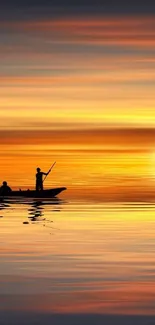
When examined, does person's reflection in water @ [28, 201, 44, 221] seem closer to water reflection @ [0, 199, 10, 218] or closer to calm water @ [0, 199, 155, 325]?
calm water @ [0, 199, 155, 325]

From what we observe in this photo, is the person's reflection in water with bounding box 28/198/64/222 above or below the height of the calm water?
above

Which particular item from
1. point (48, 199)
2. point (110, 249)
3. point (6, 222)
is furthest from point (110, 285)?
point (48, 199)

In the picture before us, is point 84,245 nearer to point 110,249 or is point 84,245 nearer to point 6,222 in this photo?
point 110,249

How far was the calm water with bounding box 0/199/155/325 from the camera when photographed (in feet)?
71.6

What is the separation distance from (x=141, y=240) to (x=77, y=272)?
7831mm

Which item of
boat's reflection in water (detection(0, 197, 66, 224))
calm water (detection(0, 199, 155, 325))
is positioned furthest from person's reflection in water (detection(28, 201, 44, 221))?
calm water (detection(0, 199, 155, 325))

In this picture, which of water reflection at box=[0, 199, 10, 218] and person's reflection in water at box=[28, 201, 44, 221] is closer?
person's reflection in water at box=[28, 201, 44, 221]

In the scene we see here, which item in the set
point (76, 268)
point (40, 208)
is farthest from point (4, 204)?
point (76, 268)

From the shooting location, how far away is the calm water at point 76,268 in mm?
21828

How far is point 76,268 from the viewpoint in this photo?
2720cm

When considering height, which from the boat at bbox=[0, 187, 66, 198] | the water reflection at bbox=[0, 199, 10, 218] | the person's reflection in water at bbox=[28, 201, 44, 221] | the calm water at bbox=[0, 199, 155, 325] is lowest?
the calm water at bbox=[0, 199, 155, 325]

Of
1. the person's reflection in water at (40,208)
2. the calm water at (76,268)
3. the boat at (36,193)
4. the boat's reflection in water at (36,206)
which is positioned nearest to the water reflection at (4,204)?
the boat's reflection in water at (36,206)

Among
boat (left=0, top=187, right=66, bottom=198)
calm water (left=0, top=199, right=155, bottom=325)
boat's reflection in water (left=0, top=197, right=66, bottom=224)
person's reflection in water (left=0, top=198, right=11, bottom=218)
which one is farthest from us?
boat (left=0, top=187, right=66, bottom=198)

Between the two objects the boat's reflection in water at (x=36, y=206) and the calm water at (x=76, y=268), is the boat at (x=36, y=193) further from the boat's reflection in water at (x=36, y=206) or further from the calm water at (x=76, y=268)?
the calm water at (x=76, y=268)
